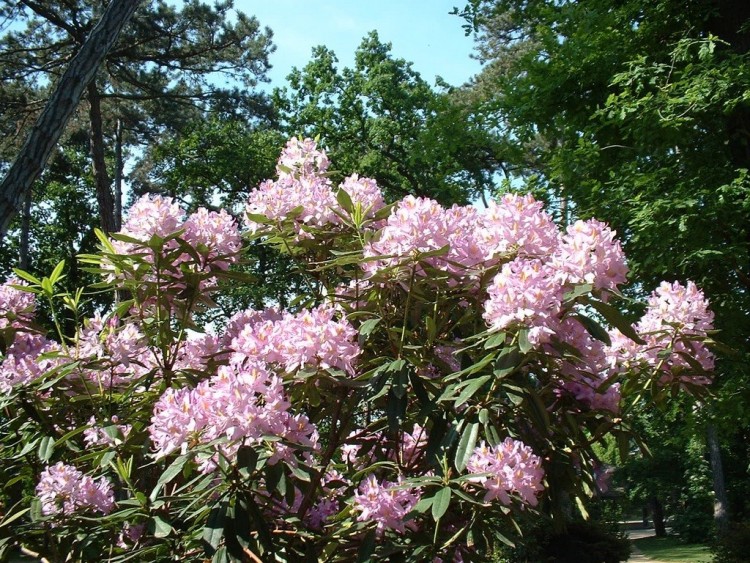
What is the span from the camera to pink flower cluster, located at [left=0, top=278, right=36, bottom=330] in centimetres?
277

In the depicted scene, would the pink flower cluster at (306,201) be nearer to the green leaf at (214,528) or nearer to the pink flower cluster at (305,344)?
the pink flower cluster at (305,344)

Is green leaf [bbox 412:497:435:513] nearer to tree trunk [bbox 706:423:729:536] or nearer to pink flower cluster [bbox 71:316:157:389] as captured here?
pink flower cluster [bbox 71:316:157:389]

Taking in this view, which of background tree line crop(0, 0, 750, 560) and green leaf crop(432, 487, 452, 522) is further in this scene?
background tree line crop(0, 0, 750, 560)

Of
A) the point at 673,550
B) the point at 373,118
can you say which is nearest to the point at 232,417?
the point at 373,118

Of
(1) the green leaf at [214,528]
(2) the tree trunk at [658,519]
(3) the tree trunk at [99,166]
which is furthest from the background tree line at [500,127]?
(2) the tree trunk at [658,519]

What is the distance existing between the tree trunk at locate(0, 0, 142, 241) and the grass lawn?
13.1m

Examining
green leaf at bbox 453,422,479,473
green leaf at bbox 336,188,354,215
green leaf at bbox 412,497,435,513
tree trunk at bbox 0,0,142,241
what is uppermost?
tree trunk at bbox 0,0,142,241

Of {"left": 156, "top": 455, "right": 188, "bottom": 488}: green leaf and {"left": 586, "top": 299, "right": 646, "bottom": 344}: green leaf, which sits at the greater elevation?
{"left": 586, "top": 299, "right": 646, "bottom": 344}: green leaf

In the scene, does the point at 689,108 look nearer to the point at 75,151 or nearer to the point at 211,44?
the point at 211,44

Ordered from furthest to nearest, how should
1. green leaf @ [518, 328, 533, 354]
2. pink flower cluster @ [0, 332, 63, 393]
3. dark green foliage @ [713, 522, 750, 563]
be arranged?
dark green foliage @ [713, 522, 750, 563], pink flower cluster @ [0, 332, 63, 393], green leaf @ [518, 328, 533, 354]

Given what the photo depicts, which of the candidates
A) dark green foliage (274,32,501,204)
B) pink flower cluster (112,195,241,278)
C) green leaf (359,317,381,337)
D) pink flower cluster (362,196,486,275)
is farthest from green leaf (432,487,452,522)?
dark green foliage (274,32,501,204)

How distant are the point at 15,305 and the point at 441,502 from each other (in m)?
1.89

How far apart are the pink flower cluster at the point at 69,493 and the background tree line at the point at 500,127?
35.4 inches

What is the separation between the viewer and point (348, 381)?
6.36ft
